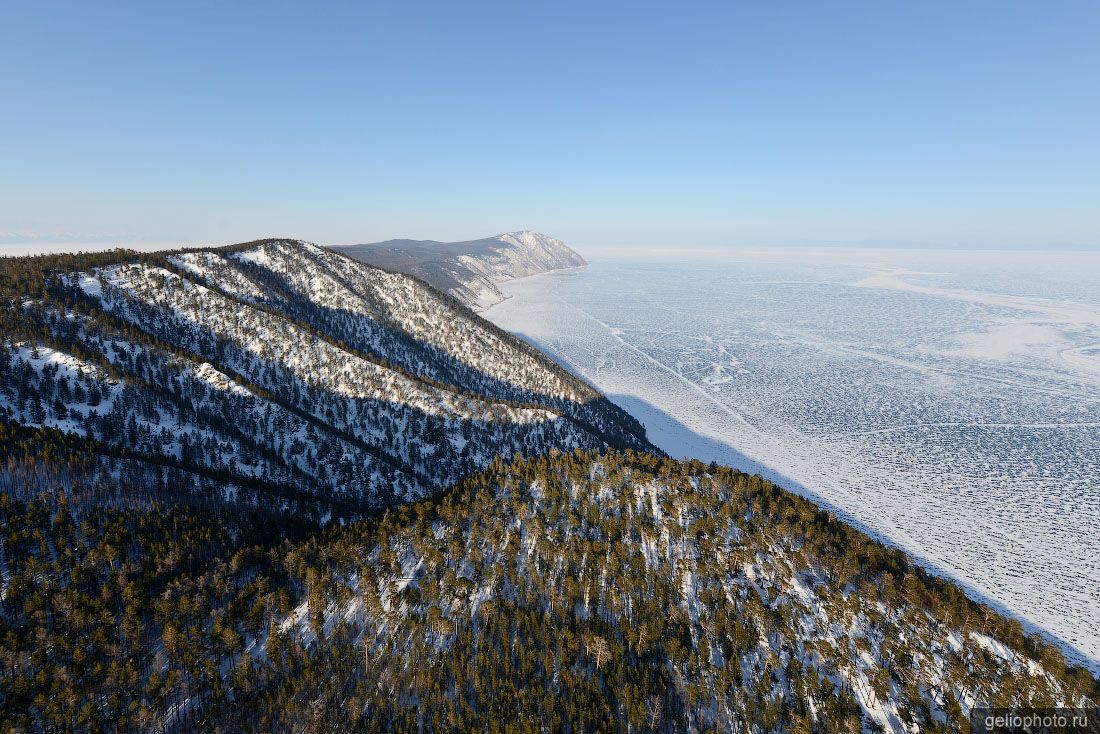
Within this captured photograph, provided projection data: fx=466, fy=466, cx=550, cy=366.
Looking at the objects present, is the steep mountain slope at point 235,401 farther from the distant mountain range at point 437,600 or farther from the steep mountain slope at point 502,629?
the steep mountain slope at point 502,629

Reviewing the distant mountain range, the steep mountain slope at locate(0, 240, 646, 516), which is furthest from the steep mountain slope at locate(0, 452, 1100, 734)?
the steep mountain slope at locate(0, 240, 646, 516)

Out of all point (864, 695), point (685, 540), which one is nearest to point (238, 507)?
point (685, 540)

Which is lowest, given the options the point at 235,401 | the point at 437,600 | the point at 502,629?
the point at 437,600

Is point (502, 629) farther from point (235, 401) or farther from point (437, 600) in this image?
point (235, 401)

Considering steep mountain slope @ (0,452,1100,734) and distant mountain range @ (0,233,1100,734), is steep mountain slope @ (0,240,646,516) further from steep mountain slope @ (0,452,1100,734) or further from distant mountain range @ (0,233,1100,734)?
steep mountain slope @ (0,452,1100,734)

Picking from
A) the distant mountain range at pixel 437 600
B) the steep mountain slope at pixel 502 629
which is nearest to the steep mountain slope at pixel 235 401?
the distant mountain range at pixel 437 600

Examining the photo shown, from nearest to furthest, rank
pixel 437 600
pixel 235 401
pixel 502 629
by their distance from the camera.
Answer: pixel 502 629 → pixel 437 600 → pixel 235 401

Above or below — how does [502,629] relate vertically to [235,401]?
below

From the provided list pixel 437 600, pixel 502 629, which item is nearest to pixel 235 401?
pixel 437 600

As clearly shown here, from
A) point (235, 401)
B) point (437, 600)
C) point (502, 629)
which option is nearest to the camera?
point (502, 629)
